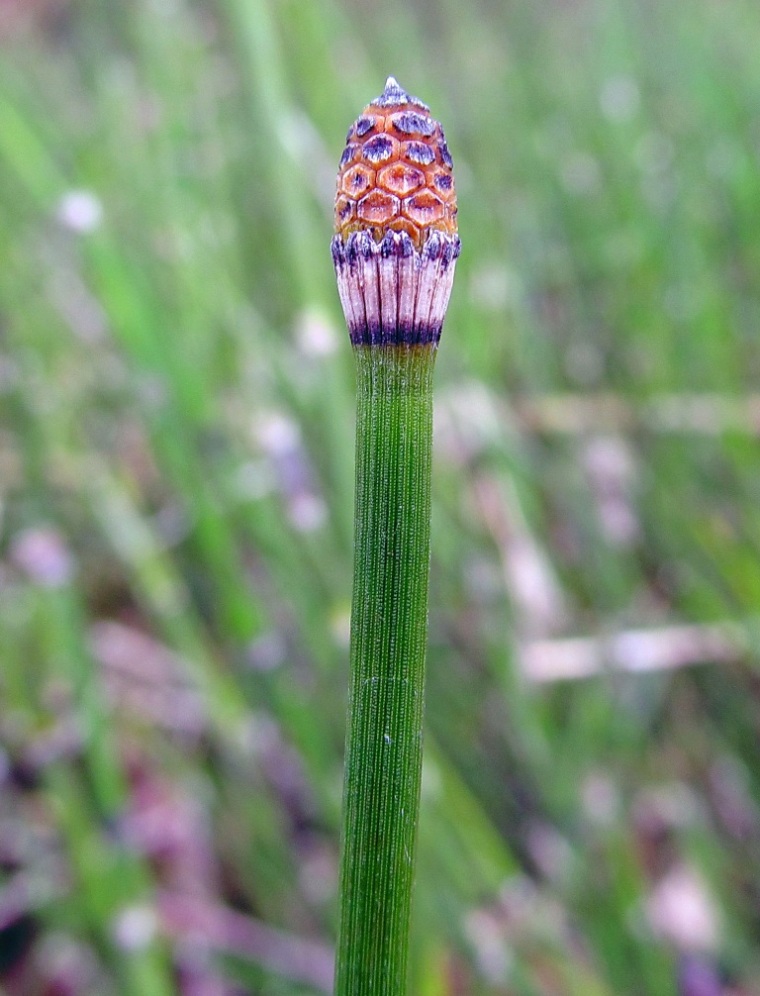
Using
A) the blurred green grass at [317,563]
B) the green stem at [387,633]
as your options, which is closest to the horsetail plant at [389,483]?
the green stem at [387,633]

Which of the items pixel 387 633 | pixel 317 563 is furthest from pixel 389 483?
pixel 317 563

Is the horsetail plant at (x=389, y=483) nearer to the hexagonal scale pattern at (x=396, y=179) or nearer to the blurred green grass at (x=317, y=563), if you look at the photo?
the hexagonal scale pattern at (x=396, y=179)

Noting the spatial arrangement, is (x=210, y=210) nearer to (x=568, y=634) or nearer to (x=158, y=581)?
(x=158, y=581)

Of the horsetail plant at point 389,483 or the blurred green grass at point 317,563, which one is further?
the blurred green grass at point 317,563

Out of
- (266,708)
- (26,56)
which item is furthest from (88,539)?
(26,56)

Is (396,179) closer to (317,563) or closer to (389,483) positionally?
(389,483)

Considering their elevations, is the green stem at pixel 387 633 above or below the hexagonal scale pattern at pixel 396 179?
below
